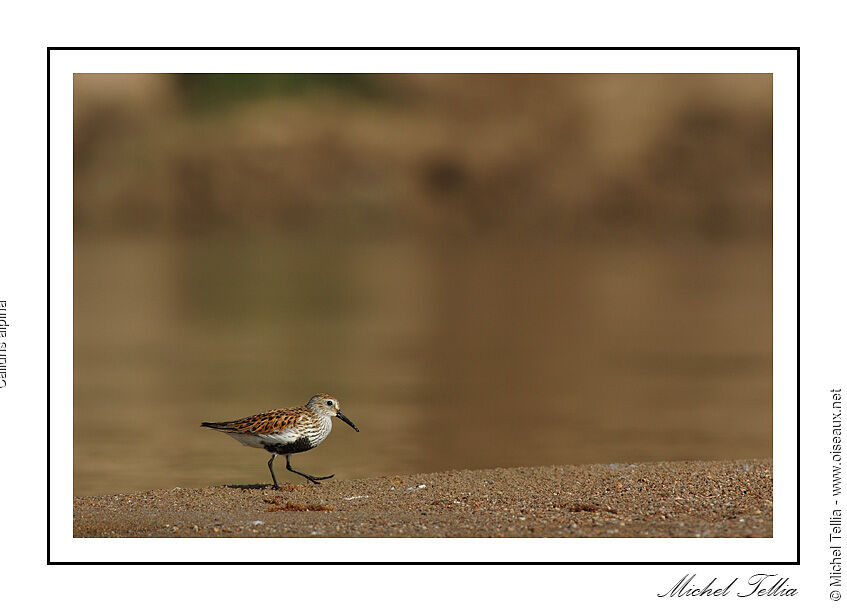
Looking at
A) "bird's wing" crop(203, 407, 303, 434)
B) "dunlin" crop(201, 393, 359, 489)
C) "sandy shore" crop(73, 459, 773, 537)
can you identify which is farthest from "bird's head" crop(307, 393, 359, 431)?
"sandy shore" crop(73, 459, 773, 537)

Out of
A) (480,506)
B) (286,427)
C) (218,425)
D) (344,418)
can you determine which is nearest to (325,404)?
(344,418)

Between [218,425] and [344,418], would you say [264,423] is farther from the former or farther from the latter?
[344,418]

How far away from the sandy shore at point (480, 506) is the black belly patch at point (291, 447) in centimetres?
30

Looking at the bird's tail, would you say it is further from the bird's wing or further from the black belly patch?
the black belly patch

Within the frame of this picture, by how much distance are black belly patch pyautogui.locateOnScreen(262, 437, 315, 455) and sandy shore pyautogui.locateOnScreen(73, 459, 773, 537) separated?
30 centimetres

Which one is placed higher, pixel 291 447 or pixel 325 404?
pixel 325 404

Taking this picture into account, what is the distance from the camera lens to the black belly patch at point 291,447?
7090mm

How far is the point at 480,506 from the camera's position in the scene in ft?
21.7

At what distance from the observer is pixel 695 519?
19.9 ft

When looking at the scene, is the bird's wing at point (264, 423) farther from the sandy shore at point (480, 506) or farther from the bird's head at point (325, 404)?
the sandy shore at point (480, 506)

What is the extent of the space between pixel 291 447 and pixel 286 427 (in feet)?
0.55
